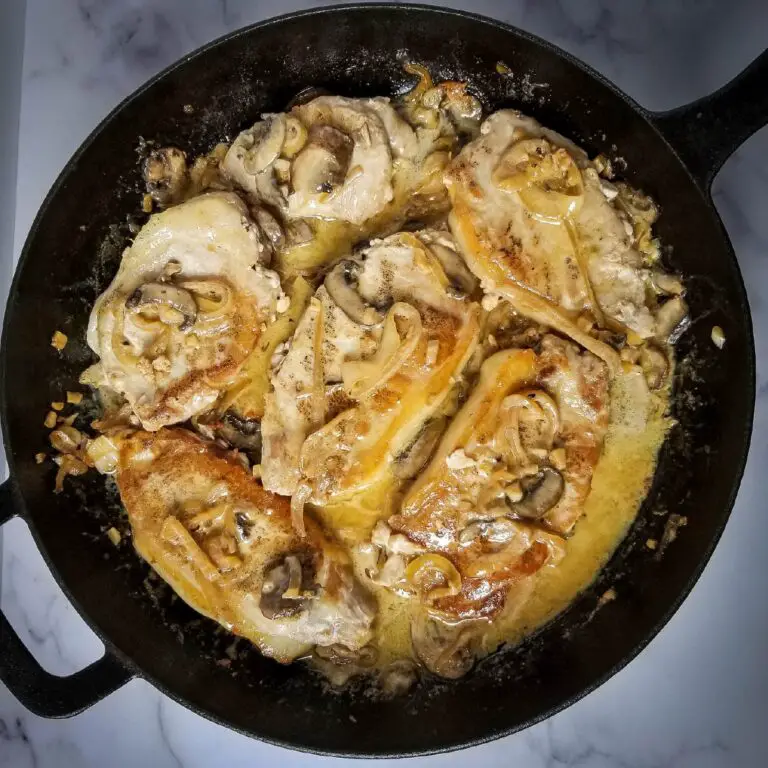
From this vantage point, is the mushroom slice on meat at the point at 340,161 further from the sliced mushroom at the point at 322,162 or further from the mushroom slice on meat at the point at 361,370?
the mushroom slice on meat at the point at 361,370

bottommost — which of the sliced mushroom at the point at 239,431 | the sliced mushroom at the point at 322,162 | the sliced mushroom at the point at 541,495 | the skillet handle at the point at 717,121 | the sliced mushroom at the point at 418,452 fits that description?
the sliced mushroom at the point at 541,495

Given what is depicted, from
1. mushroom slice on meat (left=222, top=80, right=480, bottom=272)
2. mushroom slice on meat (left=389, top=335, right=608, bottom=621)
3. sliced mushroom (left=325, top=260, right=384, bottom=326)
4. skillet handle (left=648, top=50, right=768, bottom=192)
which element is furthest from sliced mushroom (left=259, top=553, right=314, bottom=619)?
skillet handle (left=648, top=50, right=768, bottom=192)

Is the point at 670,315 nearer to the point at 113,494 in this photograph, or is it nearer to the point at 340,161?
the point at 340,161

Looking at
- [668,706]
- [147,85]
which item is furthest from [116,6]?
[668,706]

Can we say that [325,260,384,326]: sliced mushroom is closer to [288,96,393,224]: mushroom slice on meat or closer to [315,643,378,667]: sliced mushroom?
[288,96,393,224]: mushroom slice on meat

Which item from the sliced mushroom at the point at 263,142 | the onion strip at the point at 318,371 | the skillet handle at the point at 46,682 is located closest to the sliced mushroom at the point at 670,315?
the onion strip at the point at 318,371
